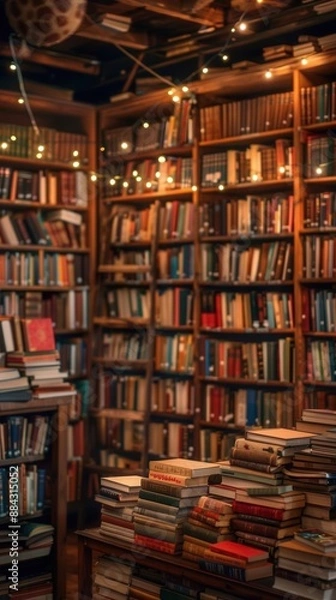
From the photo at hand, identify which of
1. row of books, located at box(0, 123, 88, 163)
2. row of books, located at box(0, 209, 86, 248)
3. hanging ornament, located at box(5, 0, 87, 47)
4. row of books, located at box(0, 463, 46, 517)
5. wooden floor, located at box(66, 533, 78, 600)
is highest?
hanging ornament, located at box(5, 0, 87, 47)

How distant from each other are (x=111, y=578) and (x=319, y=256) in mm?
2447

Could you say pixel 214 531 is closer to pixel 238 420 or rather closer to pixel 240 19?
pixel 238 420

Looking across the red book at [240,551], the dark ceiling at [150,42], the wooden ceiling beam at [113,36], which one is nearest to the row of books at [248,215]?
the dark ceiling at [150,42]

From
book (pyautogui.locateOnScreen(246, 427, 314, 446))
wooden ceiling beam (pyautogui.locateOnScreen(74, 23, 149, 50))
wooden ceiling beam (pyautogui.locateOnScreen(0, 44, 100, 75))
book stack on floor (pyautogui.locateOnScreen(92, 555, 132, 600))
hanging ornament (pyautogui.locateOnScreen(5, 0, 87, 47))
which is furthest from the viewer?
wooden ceiling beam (pyautogui.locateOnScreen(0, 44, 100, 75))

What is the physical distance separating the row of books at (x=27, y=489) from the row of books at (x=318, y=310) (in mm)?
1712

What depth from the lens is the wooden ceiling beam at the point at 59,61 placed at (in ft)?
21.1

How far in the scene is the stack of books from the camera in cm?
345

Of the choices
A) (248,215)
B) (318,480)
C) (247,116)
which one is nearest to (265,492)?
(318,480)

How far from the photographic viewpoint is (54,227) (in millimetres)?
6633

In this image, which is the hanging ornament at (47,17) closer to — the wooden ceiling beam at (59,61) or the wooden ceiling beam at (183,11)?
the wooden ceiling beam at (183,11)

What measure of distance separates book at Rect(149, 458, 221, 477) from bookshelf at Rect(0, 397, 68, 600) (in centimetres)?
136

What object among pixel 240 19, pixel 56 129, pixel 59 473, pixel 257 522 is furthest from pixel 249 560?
pixel 56 129

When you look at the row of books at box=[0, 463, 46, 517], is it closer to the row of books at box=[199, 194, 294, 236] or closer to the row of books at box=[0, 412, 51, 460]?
the row of books at box=[0, 412, 51, 460]

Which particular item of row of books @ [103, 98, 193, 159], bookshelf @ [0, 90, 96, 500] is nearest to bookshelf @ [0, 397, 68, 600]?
bookshelf @ [0, 90, 96, 500]
